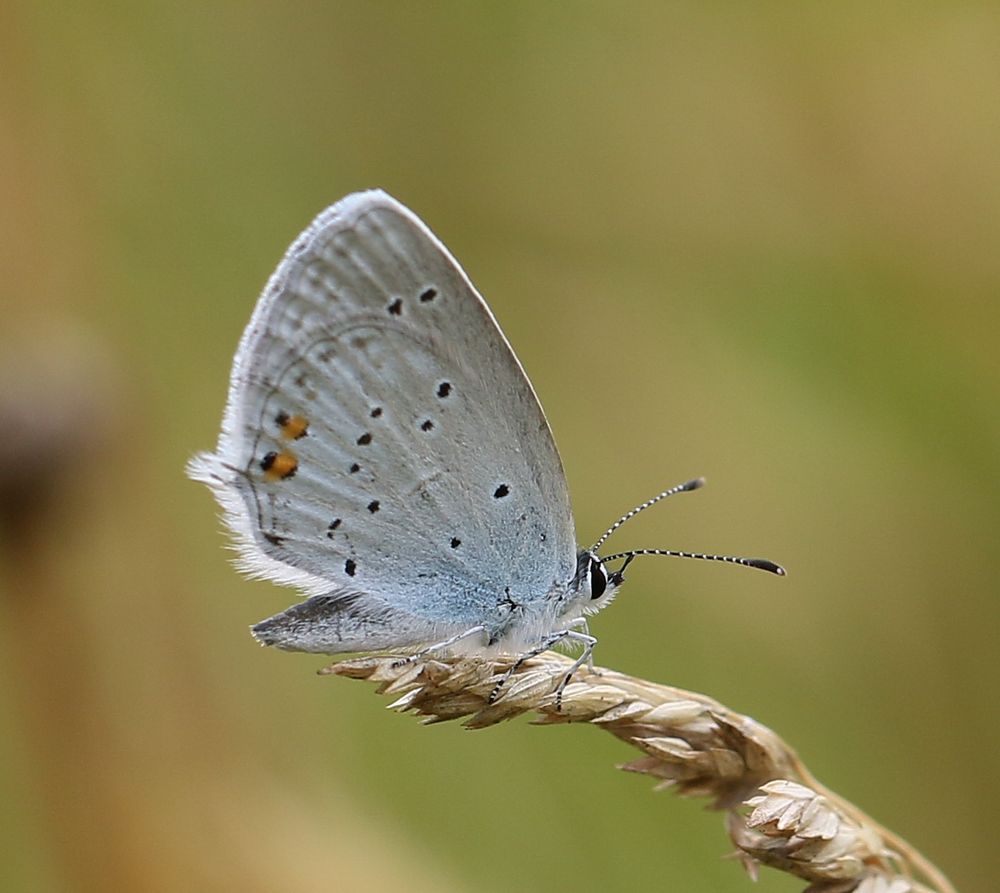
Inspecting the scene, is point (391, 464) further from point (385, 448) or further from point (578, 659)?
point (578, 659)

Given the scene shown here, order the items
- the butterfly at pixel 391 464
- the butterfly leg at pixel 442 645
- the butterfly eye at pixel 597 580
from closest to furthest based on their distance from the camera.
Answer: the butterfly leg at pixel 442 645, the butterfly at pixel 391 464, the butterfly eye at pixel 597 580

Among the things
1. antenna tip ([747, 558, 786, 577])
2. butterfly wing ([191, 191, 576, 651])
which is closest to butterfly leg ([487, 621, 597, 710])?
butterfly wing ([191, 191, 576, 651])

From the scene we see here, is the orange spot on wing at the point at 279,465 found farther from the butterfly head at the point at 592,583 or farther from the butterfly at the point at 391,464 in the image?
the butterfly head at the point at 592,583

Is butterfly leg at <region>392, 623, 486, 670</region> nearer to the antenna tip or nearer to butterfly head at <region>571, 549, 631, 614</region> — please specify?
butterfly head at <region>571, 549, 631, 614</region>

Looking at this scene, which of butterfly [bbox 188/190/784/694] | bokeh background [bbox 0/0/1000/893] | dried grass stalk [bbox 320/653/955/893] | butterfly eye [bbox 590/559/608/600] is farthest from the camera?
bokeh background [bbox 0/0/1000/893]

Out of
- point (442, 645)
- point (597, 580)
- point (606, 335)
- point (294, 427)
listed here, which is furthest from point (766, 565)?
point (606, 335)

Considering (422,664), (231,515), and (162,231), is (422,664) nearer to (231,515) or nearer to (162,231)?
(231,515)

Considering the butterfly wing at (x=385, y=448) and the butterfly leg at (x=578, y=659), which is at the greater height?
the butterfly wing at (x=385, y=448)

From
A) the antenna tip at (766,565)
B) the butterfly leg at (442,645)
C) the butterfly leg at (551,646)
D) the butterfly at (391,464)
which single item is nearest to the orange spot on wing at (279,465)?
the butterfly at (391,464)
